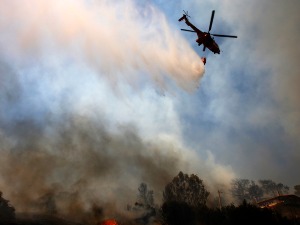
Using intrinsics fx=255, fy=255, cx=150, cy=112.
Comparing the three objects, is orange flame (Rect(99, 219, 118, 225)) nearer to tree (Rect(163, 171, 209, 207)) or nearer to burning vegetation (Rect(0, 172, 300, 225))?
burning vegetation (Rect(0, 172, 300, 225))

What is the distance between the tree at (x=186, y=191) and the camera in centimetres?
6089

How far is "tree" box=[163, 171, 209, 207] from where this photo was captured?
6089cm

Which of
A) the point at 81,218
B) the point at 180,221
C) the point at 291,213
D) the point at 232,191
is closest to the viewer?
the point at 180,221

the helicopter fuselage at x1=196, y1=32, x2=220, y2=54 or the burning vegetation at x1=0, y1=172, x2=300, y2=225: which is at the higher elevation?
the helicopter fuselage at x1=196, y1=32, x2=220, y2=54

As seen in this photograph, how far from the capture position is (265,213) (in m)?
36.0

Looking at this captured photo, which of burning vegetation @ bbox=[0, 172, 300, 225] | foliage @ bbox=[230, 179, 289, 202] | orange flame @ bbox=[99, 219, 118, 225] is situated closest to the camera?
burning vegetation @ bbox=[0, 172, 300, 225]

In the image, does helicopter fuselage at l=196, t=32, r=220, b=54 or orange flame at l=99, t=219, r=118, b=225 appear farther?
orange flame at l=99, t=219, r=118, b=225

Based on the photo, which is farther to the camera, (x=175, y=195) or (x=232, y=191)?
(x=232, y=191)

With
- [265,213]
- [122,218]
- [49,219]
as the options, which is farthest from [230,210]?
[49,219]

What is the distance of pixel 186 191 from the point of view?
63.4m

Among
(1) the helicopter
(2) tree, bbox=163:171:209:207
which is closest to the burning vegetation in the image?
(2) tree, bbox=163:171:209:207

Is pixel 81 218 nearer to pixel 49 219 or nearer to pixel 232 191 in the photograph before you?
pixel 49 219

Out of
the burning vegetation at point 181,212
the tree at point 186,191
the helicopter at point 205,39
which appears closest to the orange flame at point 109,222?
the burning vegetation at point 181,212

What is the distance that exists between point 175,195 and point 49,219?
2969 cm
